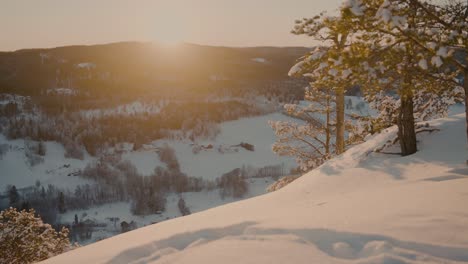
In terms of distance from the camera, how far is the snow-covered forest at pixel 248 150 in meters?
4.92

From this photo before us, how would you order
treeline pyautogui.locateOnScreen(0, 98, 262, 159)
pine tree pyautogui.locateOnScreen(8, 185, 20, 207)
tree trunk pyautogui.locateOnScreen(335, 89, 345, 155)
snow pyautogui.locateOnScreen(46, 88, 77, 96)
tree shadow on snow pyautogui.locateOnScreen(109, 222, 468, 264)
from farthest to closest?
snow pyautogui.locateOnScreen(46, 88, 77, 96) < treeline pyautogui.locateOnScreen(0, 98, 262, 159) < pine tree pyautogui.locateOnScreen(8, 185, 20, 207) < tree trunk pyautogui.locateOnScreen(335, 89, 345, 155) < tree shadow on snow pyautogui.locateOnScreen(109, 222, 468, 264)

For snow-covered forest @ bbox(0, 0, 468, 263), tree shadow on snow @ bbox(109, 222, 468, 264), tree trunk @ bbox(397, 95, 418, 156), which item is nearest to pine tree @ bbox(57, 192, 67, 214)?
snow-covered forest @ bbox(0, 0, 468, 263)

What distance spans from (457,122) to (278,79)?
163035mm

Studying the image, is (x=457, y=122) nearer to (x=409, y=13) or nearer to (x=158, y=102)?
(x=409, y=13)

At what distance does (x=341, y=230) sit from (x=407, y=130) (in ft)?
19.9

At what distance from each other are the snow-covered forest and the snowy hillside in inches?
1.2

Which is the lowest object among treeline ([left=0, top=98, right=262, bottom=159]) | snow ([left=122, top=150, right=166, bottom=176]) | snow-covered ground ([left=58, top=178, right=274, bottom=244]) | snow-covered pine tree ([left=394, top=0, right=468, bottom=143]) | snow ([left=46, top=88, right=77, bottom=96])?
snow-covered ground ([left=58, top=178, right=274, bottom=244])

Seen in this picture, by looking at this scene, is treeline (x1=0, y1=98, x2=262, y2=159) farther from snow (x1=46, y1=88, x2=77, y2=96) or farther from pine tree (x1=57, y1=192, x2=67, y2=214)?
pine tree (x1=57, y1=192, x2=67, y2=214)

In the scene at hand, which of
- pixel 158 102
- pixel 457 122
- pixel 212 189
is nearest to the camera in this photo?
pixel 457 122

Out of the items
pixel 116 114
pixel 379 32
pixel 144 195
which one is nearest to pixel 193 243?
pixel 379 32

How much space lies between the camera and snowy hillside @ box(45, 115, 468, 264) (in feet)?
13.2

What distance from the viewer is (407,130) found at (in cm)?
974

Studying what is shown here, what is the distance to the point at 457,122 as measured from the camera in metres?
10.7

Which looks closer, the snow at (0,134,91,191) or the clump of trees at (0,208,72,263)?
the clump of trees at (0,208,72,263)
